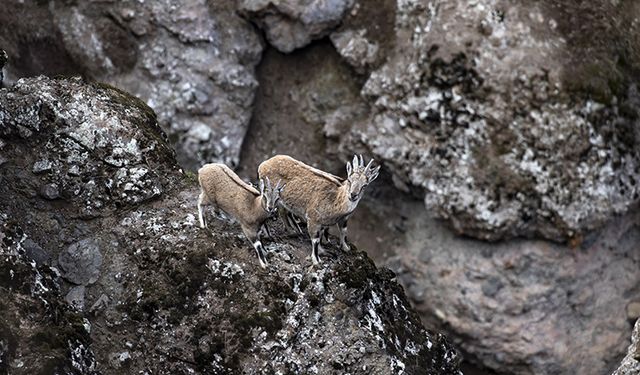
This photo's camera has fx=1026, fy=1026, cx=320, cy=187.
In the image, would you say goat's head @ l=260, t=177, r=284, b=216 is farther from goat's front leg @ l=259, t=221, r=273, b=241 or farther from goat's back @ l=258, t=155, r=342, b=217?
goat's back @ l=258, t=155, r=342, b=217

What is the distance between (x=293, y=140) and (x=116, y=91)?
1147 cm

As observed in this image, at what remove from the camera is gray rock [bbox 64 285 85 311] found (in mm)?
15008

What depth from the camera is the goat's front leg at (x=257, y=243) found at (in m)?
15.4

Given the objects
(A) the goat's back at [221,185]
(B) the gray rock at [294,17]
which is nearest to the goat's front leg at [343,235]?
(A) the goat's back at [221,185]

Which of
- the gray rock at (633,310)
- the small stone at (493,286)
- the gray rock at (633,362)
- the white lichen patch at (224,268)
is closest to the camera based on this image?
the white lichen patch at (224,268)

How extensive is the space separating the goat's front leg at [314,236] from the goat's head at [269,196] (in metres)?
0.72

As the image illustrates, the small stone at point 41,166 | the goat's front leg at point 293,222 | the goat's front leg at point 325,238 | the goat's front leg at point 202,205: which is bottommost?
the goat's front leg at point 325,238

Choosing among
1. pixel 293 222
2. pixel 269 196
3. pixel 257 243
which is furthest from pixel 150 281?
pixel 293 222

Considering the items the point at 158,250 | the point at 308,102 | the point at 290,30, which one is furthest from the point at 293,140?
the point at 158,250

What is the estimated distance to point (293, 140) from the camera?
2889 cm

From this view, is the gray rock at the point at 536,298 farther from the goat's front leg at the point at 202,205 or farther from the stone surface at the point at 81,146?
the goat's front leg at the point at 202,205

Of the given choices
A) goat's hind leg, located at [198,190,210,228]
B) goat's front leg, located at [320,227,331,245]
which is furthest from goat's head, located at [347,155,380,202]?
goat's hind leg, located at [198,190,210,228]

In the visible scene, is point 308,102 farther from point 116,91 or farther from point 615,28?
point 116,91

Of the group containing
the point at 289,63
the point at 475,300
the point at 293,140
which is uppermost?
the point at 289,63
